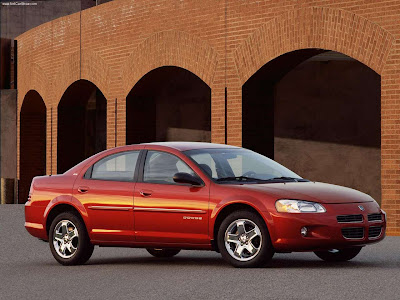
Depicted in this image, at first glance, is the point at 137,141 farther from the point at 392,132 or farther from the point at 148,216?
the point at 148,216

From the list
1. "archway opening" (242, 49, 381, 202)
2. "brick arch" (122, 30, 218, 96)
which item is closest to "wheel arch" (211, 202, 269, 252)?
"brick arch" (122, 30, 218, 96)

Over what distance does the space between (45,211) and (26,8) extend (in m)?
29.4

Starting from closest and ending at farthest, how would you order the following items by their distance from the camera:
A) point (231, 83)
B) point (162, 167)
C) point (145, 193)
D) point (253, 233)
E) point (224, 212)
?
point (253, 233), point (224, 212), point (145, 193), point (162, 167), point (231, 83)

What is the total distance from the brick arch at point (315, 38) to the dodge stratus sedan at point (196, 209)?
4.46m

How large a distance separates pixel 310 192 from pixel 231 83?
7.92 meters

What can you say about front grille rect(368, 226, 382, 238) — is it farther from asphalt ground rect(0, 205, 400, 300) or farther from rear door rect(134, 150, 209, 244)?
rear door rect(134, 150, 209, 244)

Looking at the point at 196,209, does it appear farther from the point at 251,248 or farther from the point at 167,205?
the point at 251,248

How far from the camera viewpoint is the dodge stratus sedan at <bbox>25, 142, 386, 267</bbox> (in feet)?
33.5

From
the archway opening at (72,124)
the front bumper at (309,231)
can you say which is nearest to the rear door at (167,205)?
the front bumper at (309,231)

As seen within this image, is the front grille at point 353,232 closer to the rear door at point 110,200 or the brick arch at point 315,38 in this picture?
the rear door at point 110,200

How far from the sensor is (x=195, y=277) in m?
9.83

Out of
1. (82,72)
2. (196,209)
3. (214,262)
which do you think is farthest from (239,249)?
(82,72)

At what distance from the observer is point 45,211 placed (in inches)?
466

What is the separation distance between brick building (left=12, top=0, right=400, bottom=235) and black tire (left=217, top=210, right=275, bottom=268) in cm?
587
